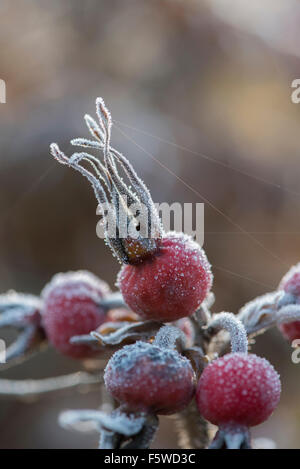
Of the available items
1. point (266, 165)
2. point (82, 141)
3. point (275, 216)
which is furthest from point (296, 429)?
point (82, 141)

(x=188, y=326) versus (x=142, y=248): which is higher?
(x=142, y=248)

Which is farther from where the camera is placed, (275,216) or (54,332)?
(275,216)

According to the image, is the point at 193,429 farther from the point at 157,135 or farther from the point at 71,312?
the point at 157,135

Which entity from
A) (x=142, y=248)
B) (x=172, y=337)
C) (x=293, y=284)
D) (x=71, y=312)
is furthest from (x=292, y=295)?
(x=71, y=312)

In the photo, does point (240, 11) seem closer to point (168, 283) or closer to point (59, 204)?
point (59, 204)

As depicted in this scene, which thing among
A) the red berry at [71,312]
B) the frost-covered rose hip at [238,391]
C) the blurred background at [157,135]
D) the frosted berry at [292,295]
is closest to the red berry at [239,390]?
the frost-covered rose hip at [238,391]

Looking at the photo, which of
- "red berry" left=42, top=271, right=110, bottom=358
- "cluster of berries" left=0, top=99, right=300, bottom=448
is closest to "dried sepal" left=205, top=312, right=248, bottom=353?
"cluster of berries" left=0, top=99, right=300, bottom=448

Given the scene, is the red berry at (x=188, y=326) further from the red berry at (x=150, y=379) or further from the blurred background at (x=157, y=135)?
the blurred background at (x=157, y=135)

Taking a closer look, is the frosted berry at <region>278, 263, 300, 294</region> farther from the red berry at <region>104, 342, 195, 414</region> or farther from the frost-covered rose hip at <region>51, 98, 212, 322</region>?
the red berry at <region>104, 342, 195, 414</region>
